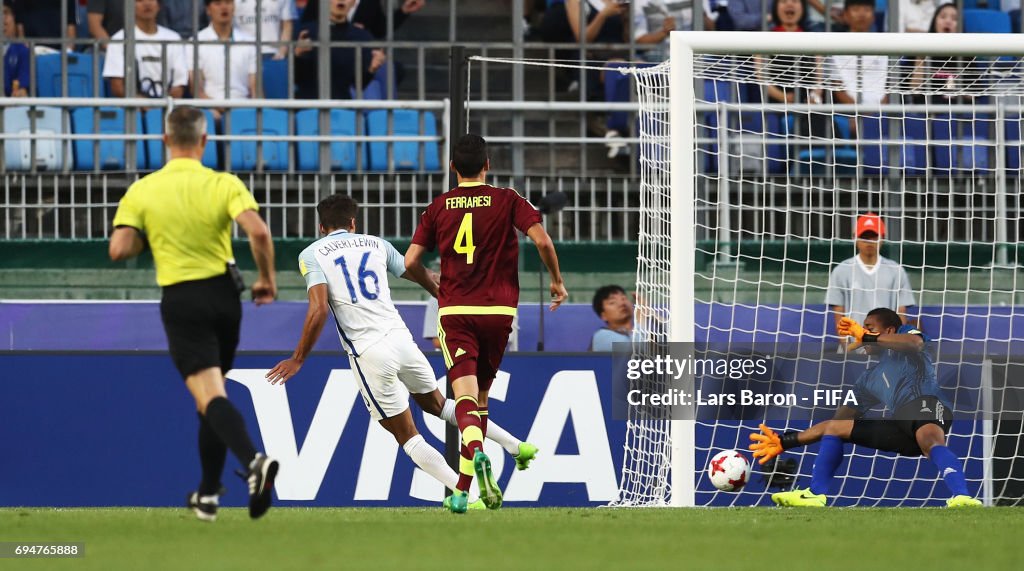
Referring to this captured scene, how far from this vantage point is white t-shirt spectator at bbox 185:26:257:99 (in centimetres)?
1591

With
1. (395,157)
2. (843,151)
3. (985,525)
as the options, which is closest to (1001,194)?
(843,151)

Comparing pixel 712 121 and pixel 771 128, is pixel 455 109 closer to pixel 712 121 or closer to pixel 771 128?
pixel 712 121

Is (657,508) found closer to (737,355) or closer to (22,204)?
(737,355)

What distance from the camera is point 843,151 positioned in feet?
52.3

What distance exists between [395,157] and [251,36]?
200 cm

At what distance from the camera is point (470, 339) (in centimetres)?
887

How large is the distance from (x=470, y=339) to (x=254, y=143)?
7.14 meters

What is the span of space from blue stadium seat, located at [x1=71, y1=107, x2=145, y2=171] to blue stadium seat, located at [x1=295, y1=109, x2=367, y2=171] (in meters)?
1.45

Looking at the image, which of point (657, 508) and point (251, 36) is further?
point (251, 36)

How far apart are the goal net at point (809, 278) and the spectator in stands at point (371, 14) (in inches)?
127

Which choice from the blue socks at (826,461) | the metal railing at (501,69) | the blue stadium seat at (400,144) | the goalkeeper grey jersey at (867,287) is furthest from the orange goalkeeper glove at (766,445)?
the blue stadium seat at (400,144)

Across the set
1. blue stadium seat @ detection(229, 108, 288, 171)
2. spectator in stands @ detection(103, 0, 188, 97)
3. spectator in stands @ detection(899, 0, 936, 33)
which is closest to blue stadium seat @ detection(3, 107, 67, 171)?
spectator in stands @ detection(103, 0, 188, 97)

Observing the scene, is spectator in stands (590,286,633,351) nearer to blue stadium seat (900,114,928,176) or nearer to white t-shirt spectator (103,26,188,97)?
blue stadium seat (900,114,928,176)

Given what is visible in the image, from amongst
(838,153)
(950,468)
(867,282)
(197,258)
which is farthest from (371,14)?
(197,258)
